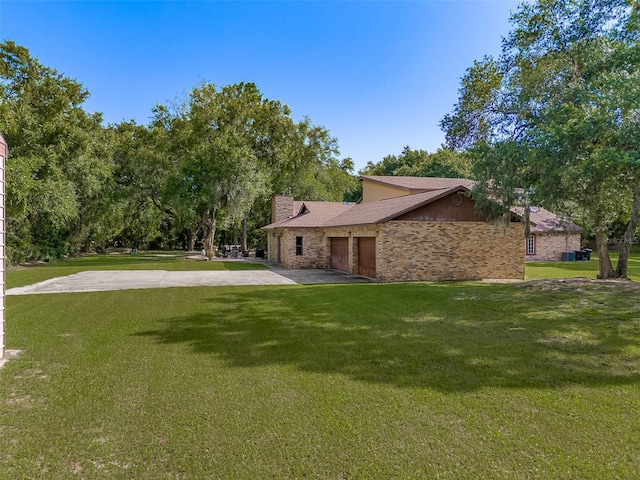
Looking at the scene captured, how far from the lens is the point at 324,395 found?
4.81 m

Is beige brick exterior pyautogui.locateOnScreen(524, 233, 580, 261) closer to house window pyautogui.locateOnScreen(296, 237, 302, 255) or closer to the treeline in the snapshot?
house window pyautogui.locateOnScreen(296, 237, 302, 255)

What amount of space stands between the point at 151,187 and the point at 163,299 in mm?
26857

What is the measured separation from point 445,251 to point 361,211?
6.44 metres

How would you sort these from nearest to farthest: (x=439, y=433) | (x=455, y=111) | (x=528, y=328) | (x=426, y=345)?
(x=439, y=433), (x=426, y=345), (x=528, y=328), (x=455, y=111)

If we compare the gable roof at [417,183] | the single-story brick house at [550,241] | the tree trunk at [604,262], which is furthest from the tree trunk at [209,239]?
the tree trunk at [604,262]

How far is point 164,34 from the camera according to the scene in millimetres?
15859

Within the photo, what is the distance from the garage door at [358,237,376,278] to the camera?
17172mm

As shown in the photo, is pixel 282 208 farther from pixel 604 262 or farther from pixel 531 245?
pixel 604 262

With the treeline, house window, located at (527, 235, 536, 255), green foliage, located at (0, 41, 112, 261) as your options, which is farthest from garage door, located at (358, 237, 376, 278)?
green foliage, located at (0, 41, 112, 261)

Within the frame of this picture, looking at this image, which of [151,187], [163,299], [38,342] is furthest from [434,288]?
[151,187]

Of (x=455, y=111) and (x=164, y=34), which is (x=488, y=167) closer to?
(x=455, y=111)

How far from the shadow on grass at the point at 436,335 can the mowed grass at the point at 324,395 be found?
5 cm

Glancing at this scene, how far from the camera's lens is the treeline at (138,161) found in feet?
77.0

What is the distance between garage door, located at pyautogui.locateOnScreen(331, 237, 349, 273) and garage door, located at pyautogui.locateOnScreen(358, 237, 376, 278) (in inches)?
64.7
